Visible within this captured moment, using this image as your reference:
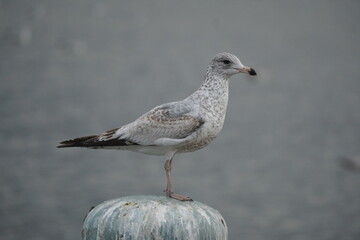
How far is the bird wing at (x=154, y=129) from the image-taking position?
6.60 meters

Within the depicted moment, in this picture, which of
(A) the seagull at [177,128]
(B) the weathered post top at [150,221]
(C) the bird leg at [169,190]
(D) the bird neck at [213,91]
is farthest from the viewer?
(D) the bird neck at [213,91]

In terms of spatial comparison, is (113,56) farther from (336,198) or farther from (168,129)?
(168,129)

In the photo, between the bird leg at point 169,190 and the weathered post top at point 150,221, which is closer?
the weathered post top at point 150,221

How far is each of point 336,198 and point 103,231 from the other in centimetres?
3812

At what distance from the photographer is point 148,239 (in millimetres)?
5621

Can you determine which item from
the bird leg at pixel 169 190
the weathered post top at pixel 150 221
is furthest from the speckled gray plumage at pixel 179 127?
the weathered post top at pixel 150 221

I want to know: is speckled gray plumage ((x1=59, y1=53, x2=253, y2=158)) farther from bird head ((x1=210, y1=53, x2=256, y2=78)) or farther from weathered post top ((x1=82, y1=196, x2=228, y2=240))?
weathered post top ((x1=82, y1=196, x2=228, y2=240))

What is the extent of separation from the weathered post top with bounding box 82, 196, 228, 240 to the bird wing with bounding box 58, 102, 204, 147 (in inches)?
32.6

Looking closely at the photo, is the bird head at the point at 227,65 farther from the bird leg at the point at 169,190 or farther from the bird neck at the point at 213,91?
the bird leg at the point at 169,190

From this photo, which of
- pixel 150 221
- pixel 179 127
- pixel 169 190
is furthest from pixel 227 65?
pixel 150 221

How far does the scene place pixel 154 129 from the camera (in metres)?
6.70

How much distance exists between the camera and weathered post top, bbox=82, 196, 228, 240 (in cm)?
562

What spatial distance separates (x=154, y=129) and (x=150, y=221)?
1.29 meters

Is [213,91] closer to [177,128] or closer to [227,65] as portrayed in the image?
[227,65]
